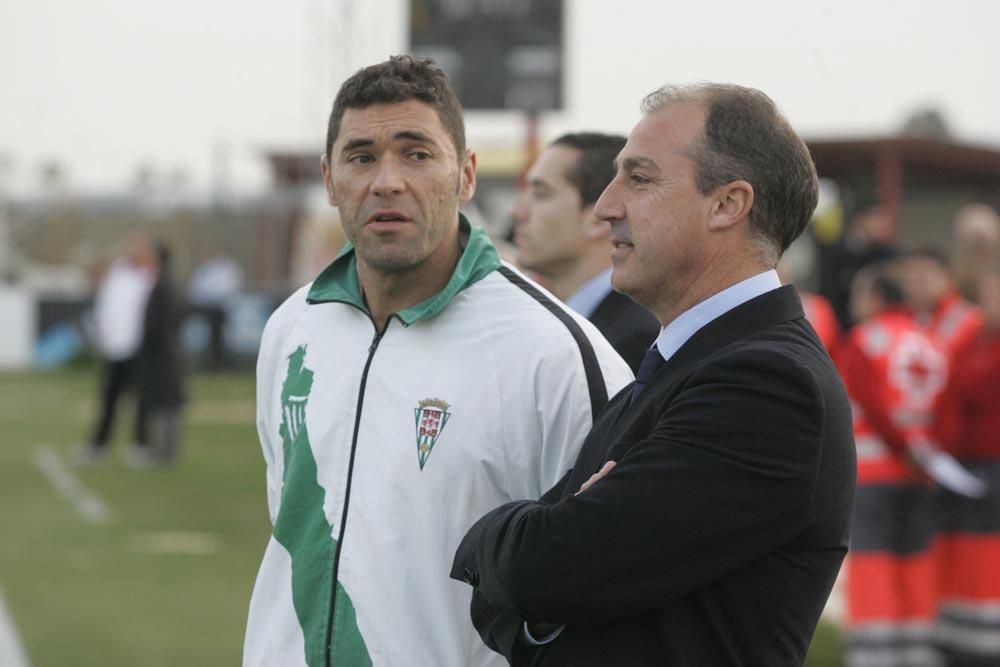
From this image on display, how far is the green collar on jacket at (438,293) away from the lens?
323 centimetres

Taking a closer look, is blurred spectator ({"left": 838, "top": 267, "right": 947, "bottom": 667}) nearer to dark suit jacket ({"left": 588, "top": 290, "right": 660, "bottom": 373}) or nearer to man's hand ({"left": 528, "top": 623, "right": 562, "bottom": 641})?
dark suit jacket ({"left": 588, "top": 290, "right": 660, "bottom": 373})

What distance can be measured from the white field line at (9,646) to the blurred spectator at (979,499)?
4627 mm

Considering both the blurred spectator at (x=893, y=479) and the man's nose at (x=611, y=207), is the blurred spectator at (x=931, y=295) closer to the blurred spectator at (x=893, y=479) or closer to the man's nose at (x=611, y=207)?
the blurred spectator at (x=893, y=479)

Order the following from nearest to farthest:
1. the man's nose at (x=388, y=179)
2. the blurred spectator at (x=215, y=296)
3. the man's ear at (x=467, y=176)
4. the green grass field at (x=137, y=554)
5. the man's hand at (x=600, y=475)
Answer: the man's hand at (x=600, y=475) < the man's nose at (x=388, y=179) < the man's ear at (x=467, y=176) < the green grass field at (x=137, y=554) < the blurred spectator at (x=215, y=296)

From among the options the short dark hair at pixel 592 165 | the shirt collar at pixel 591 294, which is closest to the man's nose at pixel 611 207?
the shirt collar at pixel 591 294

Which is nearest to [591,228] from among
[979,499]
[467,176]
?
[467,176]

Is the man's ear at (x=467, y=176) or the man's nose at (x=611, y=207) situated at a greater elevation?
the man's nose at (x=611, y=207)

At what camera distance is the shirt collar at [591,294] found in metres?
4.15

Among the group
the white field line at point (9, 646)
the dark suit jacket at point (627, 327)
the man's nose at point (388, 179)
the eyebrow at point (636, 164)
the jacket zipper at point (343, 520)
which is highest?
the eyebrow at point (636, 164)

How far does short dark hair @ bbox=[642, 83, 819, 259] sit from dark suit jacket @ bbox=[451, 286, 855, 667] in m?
0.16

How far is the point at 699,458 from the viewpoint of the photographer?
230 centimetres

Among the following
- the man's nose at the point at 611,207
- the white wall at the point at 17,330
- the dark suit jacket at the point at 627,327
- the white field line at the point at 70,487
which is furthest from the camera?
the white wall at the point at 17,330

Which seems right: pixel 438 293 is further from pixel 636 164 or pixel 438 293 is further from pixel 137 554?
pixel 137 554

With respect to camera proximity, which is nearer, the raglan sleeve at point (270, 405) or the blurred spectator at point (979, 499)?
the raglan sleeve at point (270, 405)
